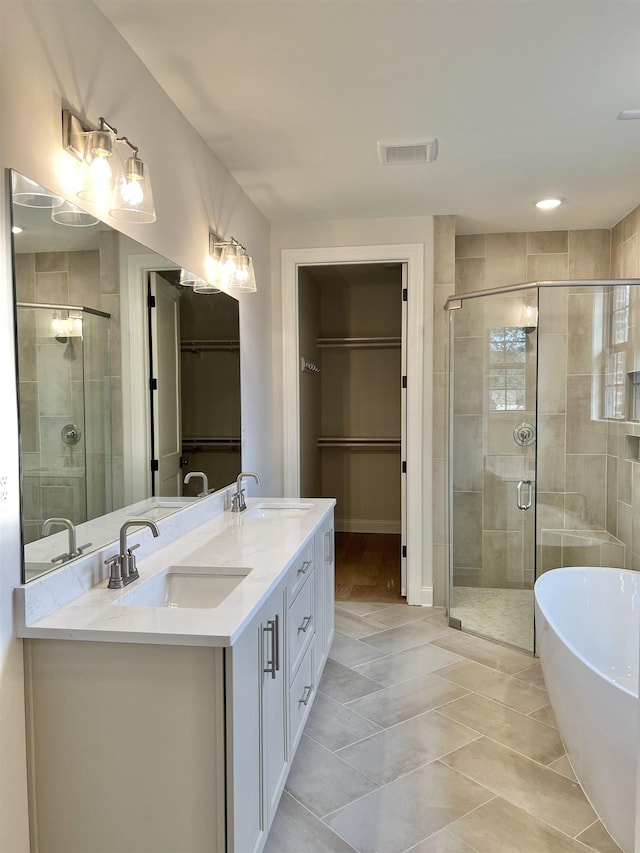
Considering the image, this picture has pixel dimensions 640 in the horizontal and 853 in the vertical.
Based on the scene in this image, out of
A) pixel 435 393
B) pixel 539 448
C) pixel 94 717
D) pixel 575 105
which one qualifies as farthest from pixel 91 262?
pixel 539 448

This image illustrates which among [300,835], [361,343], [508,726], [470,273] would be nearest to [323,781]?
[300,835]

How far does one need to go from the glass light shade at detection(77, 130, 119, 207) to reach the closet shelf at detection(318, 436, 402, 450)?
4320 millimetres

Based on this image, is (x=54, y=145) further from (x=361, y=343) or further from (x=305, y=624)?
(x=361, y=343)

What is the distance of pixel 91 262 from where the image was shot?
1.75 m

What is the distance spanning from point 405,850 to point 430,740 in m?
0.62

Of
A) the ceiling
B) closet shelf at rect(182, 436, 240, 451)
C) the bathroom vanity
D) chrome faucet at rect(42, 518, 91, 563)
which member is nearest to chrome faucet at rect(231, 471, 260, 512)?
closet shelf at rect(182, 436, 240, 451)

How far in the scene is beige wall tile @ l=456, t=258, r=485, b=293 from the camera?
4.36 m

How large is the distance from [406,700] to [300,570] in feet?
3.14

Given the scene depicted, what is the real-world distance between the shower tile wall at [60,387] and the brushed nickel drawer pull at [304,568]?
31.1 inches

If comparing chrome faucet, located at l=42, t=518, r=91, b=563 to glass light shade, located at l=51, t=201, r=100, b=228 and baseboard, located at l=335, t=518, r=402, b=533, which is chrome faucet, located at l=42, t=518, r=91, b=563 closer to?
glass light shade, located at l=51, t=201, r=100, b=228

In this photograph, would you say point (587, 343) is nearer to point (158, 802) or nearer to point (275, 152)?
point (275, 152)

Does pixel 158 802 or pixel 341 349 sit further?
pixel 341 349

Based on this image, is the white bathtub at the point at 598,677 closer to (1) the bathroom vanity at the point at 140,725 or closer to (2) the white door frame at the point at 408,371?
(1) the bathroom vanity at the point at 140,725

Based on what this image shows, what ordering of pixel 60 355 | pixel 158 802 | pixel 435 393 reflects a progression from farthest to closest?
pixel 435 393 < pixel 60 355 < pixel 158 802
